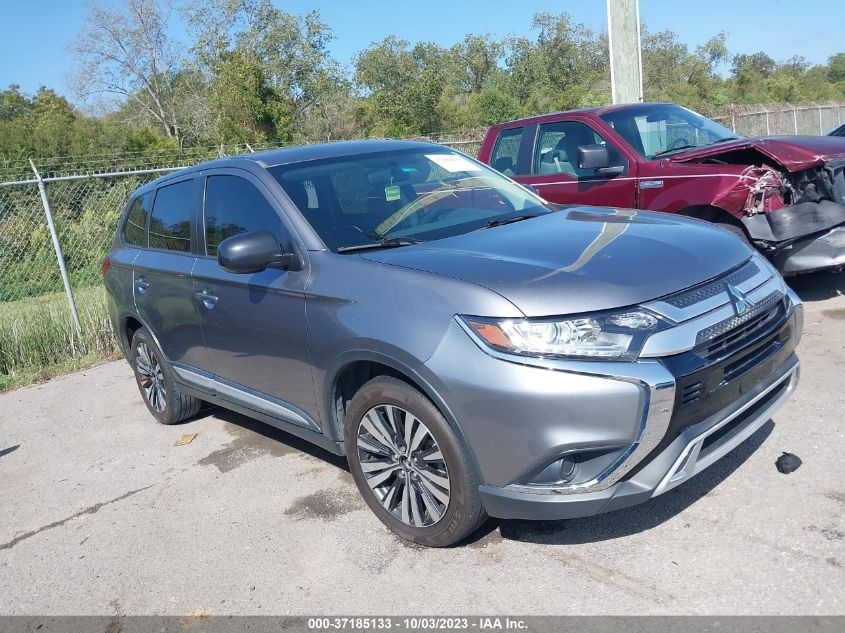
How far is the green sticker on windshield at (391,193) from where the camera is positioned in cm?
408

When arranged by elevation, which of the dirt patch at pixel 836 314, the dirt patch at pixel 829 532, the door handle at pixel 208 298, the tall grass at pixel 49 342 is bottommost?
the dirt patch at pixel 829 532

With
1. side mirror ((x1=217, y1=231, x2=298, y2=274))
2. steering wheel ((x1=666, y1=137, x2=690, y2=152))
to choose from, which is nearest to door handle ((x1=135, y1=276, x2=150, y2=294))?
side mirror ((x1=217, y1=231, x2=298, y2=274))

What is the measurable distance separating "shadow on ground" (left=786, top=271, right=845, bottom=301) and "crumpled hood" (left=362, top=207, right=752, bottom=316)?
348 centimetres

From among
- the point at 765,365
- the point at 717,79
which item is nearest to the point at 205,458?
the point at 765,365

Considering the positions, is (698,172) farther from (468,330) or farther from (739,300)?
(468,330)

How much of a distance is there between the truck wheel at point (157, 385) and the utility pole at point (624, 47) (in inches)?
319

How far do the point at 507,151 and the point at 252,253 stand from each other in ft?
16.0

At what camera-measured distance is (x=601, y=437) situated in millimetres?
2770

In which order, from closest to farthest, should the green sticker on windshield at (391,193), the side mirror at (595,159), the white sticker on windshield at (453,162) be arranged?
the green sticker on windshield at (391,193) < the white sticker on windshield at (453,162) < the side mirror at (595,159)

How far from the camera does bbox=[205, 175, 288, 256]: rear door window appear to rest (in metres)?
4.05

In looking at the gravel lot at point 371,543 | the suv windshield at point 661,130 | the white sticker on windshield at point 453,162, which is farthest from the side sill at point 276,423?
the suv windshield at point 661,130

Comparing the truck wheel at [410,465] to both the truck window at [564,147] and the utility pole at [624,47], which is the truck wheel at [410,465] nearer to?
the truck window at [564,147]

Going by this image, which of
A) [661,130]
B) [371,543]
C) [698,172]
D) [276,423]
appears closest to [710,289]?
[371,543]

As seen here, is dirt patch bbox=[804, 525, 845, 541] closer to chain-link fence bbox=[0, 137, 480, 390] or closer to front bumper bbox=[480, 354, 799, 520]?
front bumper bbox=[480, 354, 799, 520]
